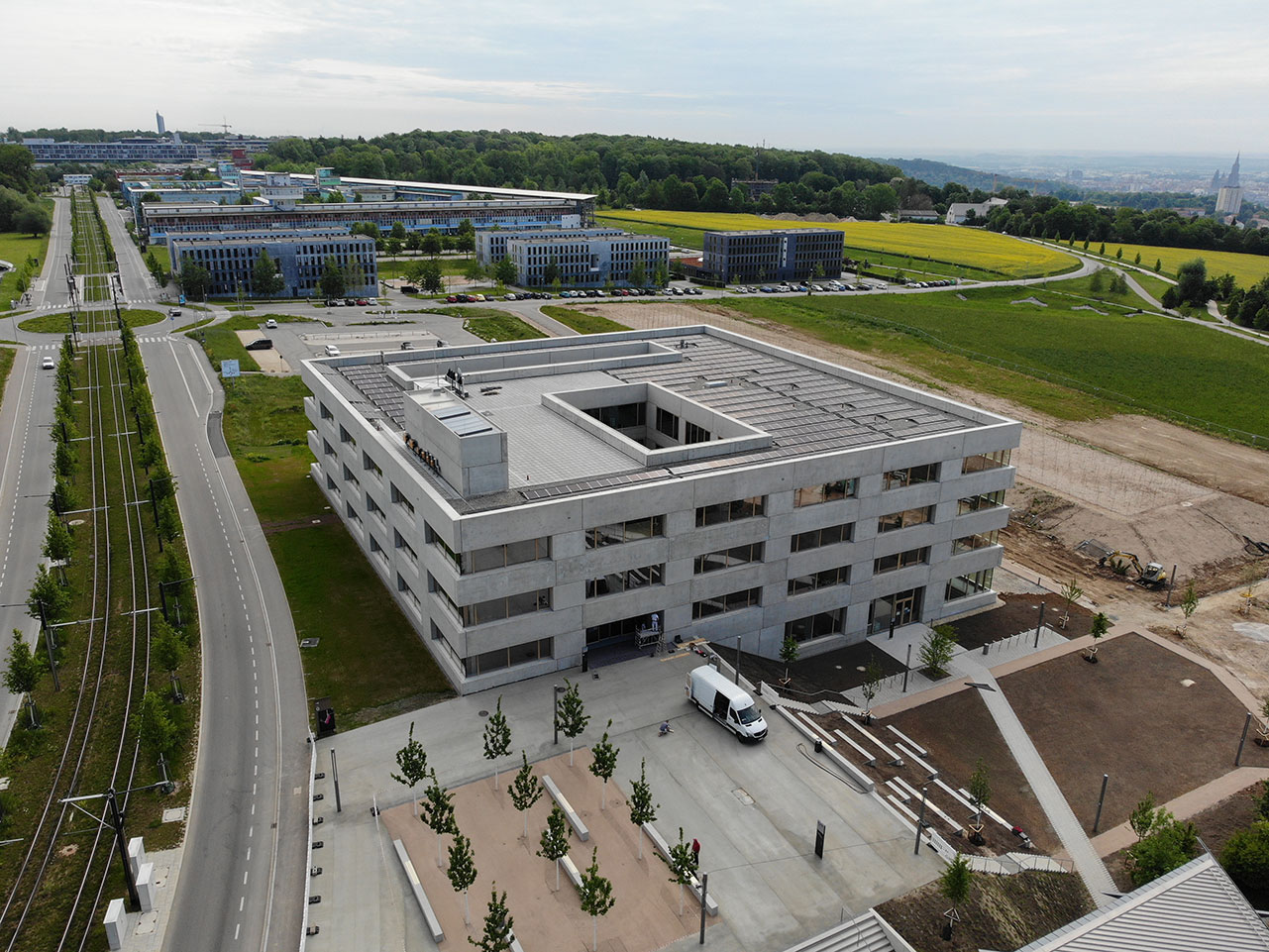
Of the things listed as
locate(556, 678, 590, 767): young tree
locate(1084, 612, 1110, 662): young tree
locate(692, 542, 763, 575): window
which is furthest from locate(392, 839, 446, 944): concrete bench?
locate(1084, 612, 1110, 662): young tree

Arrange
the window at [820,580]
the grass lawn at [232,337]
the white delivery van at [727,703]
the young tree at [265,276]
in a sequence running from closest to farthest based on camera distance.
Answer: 1. the white delivery van at [727,703]
2. the window at [820,580]
3. the grass lawn at [232,337]
4. the young tree at [265,276]

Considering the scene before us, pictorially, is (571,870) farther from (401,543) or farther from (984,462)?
(984,462)

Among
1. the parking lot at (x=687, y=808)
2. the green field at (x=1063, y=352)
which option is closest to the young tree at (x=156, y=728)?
the parking lot at (x=687, y=808)

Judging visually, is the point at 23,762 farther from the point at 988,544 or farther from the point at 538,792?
the point at 988,544

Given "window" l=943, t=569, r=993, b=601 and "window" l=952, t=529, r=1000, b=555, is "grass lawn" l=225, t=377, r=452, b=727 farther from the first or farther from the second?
"window" l=943, t=569, r=993, b=601

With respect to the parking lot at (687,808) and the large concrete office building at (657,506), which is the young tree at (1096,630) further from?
the parking lot at (687,808)

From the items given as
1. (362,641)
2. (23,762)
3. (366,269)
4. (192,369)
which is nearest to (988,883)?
(362,641)

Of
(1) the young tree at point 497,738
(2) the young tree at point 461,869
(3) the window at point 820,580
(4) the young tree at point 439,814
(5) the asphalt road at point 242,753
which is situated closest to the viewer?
(2) the young tree at point 461,869
